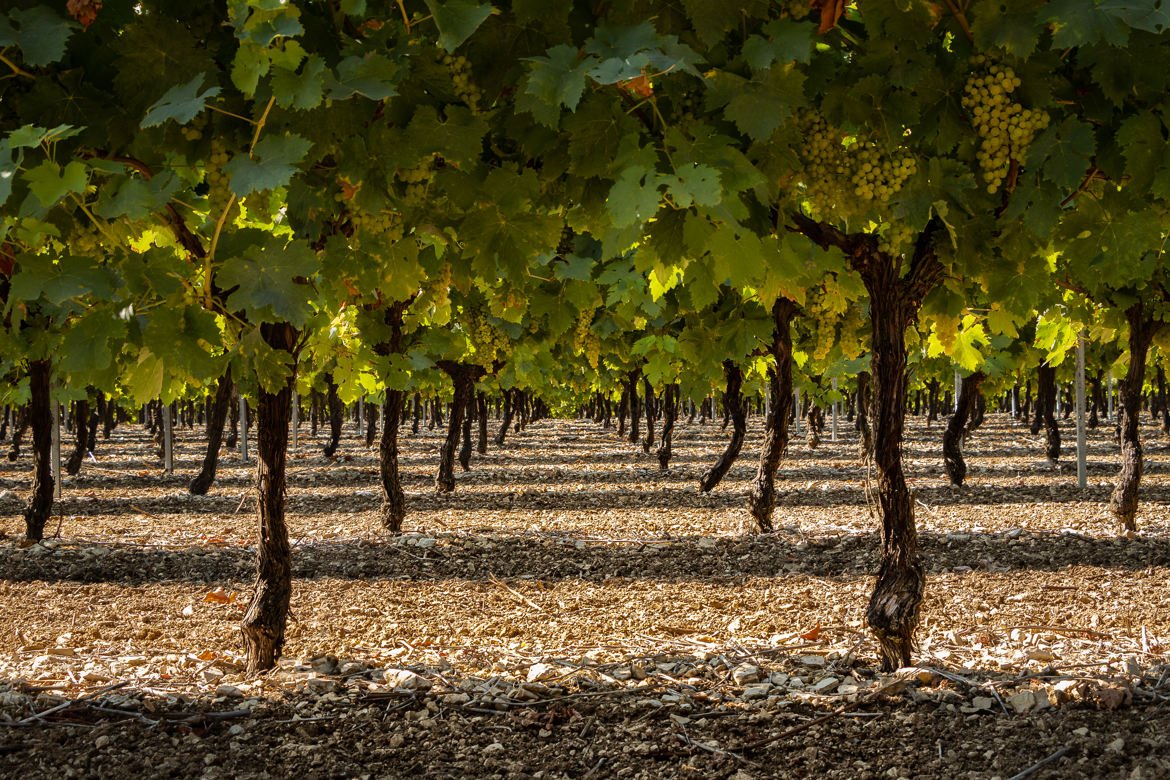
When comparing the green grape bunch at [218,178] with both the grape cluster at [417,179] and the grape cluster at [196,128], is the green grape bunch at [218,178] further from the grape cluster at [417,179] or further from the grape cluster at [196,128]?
the grape cluster at [417,179]

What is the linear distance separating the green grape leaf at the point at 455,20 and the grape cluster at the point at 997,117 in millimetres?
1578

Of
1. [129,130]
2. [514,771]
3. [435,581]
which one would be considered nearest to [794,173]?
[129,130]

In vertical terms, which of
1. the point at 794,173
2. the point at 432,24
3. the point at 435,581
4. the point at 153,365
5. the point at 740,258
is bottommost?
the point at 435,581

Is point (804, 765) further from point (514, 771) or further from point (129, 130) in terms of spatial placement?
point (129, 130)

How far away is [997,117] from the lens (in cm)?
265

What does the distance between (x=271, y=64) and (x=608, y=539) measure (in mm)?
7477

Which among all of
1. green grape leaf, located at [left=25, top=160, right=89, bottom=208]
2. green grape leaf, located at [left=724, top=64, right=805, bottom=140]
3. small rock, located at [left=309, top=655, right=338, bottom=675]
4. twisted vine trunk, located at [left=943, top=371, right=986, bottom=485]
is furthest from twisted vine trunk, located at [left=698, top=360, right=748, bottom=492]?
green grape leaf, located at [left=25, top=160, right=89, bottom=208]

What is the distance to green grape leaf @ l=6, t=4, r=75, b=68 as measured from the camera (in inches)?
81.0

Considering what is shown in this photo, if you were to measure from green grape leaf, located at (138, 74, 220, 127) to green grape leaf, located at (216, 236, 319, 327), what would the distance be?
1.36ft

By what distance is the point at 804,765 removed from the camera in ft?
10.0

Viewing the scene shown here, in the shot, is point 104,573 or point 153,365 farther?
point 104,573

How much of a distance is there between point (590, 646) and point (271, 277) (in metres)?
3.36

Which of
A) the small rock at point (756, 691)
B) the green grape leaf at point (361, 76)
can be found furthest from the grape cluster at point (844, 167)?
the small rock at point (756, 691)

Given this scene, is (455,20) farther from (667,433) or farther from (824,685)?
(667,433)
